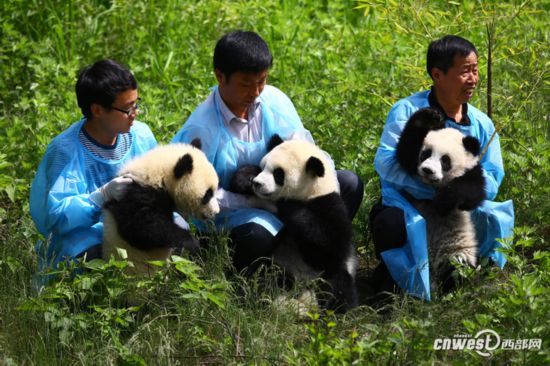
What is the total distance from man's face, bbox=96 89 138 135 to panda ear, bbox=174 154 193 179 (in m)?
0.40

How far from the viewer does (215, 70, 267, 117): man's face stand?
4.44m

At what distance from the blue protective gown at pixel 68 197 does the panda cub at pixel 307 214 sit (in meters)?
0.74

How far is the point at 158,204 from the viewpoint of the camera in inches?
162

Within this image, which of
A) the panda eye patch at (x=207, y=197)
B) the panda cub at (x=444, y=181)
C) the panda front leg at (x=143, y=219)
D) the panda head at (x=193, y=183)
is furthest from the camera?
the panda cub at (x=444, y=181)

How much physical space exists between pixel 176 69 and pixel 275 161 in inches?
113

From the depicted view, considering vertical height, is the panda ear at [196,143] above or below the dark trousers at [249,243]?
above

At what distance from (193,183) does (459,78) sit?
1578mm

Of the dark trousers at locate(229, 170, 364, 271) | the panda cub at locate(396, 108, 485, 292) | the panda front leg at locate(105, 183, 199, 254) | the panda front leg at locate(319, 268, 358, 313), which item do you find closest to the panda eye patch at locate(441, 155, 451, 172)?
the panda cub at locate(396, 108, 485, 292)

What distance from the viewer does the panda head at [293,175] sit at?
438 centimetres

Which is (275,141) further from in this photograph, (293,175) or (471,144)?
(471,144)

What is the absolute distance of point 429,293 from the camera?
441cm

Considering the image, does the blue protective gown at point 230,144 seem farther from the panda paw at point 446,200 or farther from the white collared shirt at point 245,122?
the panda paw at point 446,200

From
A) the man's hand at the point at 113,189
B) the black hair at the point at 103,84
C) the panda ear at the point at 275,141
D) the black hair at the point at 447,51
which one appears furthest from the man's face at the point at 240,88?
the black hair at the point at 447,51

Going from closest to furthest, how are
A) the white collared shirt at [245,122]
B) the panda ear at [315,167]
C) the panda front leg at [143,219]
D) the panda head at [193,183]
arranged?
the panda front leg at [143,219] → the panda head at [193,183] → the panda ear at [315,167] → the white collared shirt at [245,122]
